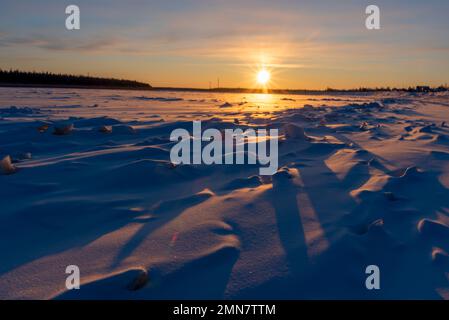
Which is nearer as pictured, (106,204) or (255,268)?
(255,268)

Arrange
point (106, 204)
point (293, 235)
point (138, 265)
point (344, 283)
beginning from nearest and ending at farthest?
1. point (344, 283)
2. point (138, 265)
3. point (293, 235)
4. point (106, 204)

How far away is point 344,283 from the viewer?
146 cm

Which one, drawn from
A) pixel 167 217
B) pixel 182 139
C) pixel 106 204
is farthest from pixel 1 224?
pixel 182 139

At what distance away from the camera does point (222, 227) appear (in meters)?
1.93

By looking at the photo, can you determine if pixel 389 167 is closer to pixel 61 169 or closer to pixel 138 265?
pixel 138 265

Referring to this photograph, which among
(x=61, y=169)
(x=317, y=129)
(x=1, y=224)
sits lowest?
(x=1, y=224)

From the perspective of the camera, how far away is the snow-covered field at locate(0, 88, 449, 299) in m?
1.45

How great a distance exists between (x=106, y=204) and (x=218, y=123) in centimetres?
372

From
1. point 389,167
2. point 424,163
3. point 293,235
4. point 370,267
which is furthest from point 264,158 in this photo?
point 370,267

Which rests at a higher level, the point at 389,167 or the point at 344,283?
the point at 389,167

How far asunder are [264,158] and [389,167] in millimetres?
1127

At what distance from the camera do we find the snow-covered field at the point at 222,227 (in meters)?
1.45

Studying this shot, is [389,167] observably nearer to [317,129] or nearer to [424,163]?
[424,163]

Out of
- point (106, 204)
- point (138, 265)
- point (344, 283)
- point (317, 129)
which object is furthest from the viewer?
point (317, 129)
